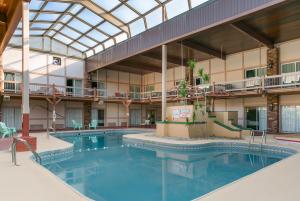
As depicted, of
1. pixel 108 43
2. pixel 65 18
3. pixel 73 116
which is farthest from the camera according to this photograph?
pixel 73 116

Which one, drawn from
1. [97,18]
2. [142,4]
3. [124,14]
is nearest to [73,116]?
[97,18]

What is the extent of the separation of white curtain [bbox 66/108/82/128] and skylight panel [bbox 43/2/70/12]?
8.49 meters

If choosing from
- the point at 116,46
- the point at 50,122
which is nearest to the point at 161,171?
the point at 116,46

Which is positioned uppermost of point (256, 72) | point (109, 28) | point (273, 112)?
point (109, 28)

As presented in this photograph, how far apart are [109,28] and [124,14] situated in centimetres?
228

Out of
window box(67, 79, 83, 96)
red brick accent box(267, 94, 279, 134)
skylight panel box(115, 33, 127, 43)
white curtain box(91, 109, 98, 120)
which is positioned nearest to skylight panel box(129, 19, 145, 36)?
skylight panel box(115, 33, 127, 43)

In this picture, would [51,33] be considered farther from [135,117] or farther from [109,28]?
[135,117]

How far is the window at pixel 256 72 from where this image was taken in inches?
605

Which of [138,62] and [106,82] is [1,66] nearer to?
[106,82]

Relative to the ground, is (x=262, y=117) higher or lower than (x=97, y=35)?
lower

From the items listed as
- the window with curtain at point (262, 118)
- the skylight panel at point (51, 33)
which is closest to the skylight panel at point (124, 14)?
the skylight panel at point (51, 33)

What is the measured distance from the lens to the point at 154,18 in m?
14.5

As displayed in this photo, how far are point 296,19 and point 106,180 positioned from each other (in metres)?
11.7

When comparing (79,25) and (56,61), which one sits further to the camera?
(56,61)
